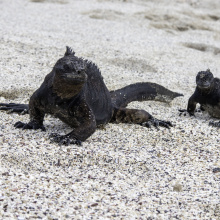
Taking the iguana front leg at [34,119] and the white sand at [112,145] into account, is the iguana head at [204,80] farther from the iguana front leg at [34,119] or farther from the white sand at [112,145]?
the iguana front leg at [34,119]

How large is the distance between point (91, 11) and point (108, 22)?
87 cm

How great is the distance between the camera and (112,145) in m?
3.48

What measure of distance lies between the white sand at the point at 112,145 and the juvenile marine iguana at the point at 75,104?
0.43 feet

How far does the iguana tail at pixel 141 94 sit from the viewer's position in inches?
184

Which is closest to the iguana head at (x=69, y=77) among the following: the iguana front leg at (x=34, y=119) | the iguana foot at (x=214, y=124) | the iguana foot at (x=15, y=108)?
the iguana front leg at (x=34, y=119)

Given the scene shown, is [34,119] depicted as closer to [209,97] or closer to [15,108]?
[15,108]

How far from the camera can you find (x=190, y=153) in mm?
3527

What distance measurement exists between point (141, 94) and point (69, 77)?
72.1 inches

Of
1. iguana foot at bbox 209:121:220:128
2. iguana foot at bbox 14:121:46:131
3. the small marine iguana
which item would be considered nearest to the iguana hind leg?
iguana foot at bbox 209:121:220:128

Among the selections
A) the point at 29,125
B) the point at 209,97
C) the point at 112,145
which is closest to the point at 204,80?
the point at 209,97

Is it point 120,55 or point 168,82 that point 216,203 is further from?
point 120,55

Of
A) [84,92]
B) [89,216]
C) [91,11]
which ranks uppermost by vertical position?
[91,11]

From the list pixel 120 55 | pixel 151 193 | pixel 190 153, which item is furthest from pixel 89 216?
pixel 120 55

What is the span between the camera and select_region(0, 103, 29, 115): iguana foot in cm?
411
